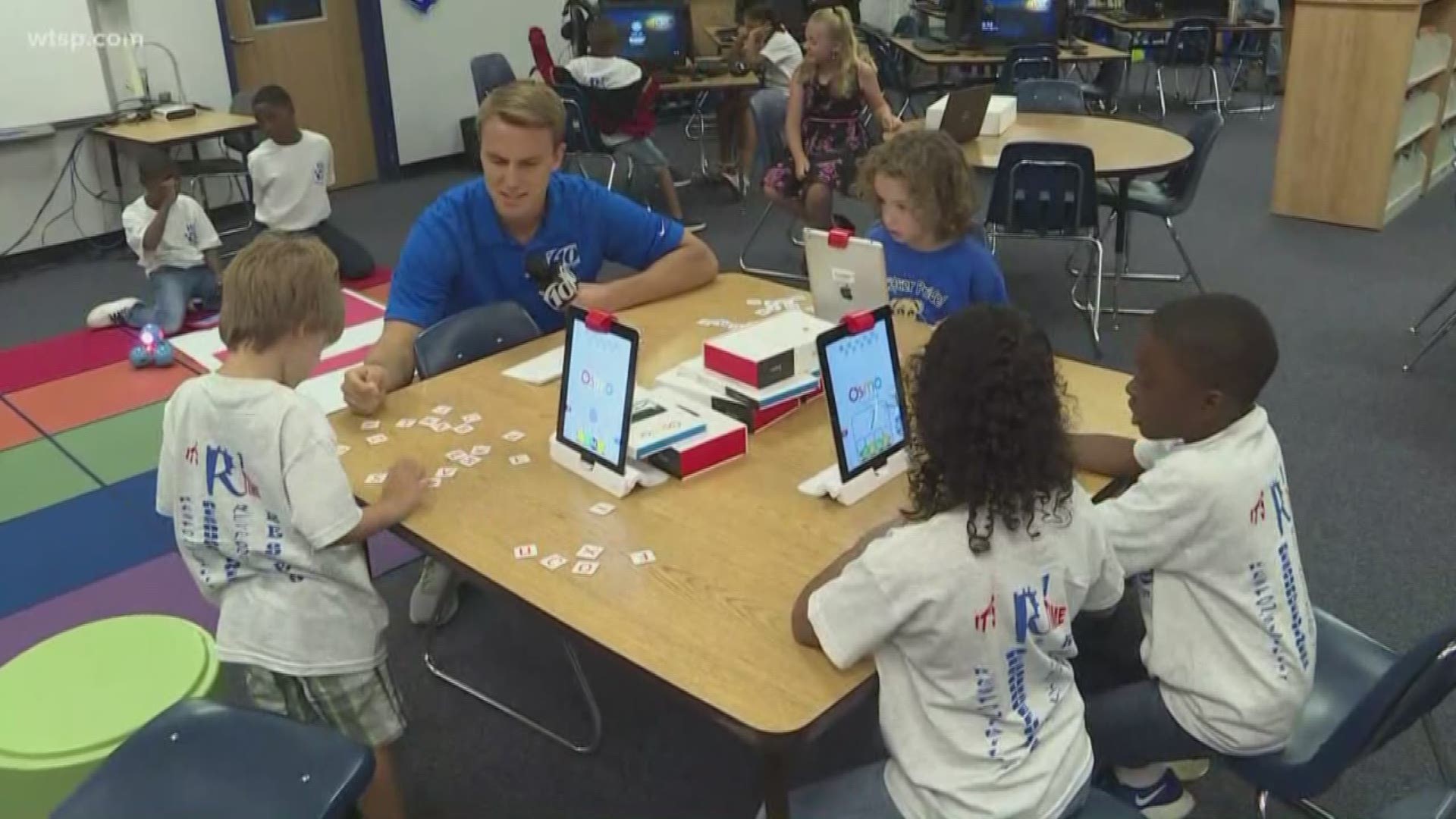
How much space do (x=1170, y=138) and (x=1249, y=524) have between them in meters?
3.38

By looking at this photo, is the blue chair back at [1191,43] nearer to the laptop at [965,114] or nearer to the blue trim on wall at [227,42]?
the laptop at [965,114]

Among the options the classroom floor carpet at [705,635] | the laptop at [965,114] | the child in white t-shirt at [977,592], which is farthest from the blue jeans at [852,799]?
the laptop at [965,114]

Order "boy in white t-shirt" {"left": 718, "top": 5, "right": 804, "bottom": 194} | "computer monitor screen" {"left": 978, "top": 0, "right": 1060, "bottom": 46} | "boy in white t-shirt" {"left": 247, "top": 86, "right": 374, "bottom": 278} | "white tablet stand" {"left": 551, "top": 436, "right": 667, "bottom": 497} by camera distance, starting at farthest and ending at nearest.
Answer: "computer monitor screen" {"left": 978, "top": 0, "right": 1060, "bottom": 46} < "boy in white t-shirt" {"left": 718, "top": 5, "right": 804, "bottom": 194} < "boy in white t-shirt" {"left": 247, "top": 86, "right": 374, "bottom": 278} < "white tablet stand" {"left": 551, "top": 436, "right": 667, "bottom": 497}

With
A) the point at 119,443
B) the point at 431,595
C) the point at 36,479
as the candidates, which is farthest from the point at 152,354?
the point at 431,595

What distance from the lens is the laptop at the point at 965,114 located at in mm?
4625

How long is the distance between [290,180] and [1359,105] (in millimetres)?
5142

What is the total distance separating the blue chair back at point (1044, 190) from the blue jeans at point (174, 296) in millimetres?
3165

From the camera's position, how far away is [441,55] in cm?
777

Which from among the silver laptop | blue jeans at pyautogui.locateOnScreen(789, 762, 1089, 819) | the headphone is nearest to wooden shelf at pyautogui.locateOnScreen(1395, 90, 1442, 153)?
the headphone

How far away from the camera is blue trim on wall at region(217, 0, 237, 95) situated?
667 cm

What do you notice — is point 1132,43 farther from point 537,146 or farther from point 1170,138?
point 537,146

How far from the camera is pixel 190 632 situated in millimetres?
2207

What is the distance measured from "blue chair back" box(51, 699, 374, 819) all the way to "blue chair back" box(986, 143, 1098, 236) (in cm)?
330

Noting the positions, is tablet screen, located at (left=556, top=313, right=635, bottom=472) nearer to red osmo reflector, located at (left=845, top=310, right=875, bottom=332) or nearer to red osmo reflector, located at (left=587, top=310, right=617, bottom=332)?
red osmo reflector, located at (left=587, top=310, right=617, bottom=332)
